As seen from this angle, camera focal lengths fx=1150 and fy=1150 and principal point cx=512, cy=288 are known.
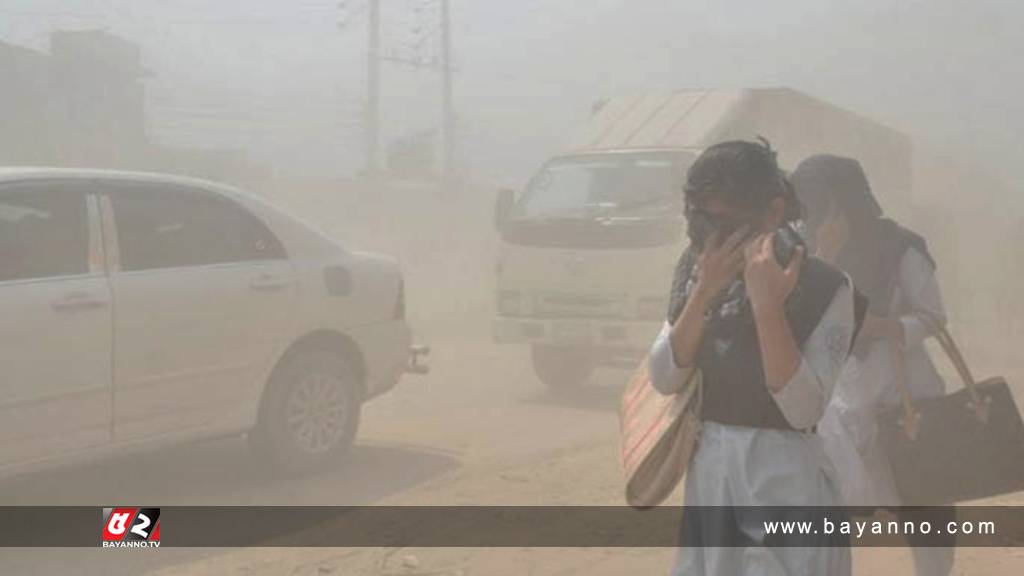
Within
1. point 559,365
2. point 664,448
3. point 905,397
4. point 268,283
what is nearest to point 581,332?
point 559,365

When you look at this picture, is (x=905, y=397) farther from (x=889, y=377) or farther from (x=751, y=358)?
(x=751, y=358)

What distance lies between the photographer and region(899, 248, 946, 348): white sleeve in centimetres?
380

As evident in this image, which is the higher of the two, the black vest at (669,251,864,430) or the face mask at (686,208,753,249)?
the face mask at (686,208,753,249)

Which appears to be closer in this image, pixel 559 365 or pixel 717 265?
pixel 717 265

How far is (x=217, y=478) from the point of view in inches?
260

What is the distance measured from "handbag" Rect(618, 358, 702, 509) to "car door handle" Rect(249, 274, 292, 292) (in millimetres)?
3923

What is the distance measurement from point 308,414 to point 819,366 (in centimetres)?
450

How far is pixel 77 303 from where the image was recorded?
5410mm

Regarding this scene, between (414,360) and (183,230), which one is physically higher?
(183,230)

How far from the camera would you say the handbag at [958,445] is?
3627 millimetres

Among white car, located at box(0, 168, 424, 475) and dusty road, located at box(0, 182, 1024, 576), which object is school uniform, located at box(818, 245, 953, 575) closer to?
dusty road, located at box(0, 182, 1024, 576)

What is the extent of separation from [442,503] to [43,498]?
2.09 m

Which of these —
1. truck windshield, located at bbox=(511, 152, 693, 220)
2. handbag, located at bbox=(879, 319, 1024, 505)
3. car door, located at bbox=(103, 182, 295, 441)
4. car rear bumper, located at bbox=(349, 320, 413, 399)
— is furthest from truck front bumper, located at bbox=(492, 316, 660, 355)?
handbag, located at bbox=(879, 319, 1024, 505)

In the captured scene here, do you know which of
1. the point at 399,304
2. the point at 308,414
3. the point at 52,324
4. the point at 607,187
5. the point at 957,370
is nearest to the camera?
the point at 957,370
